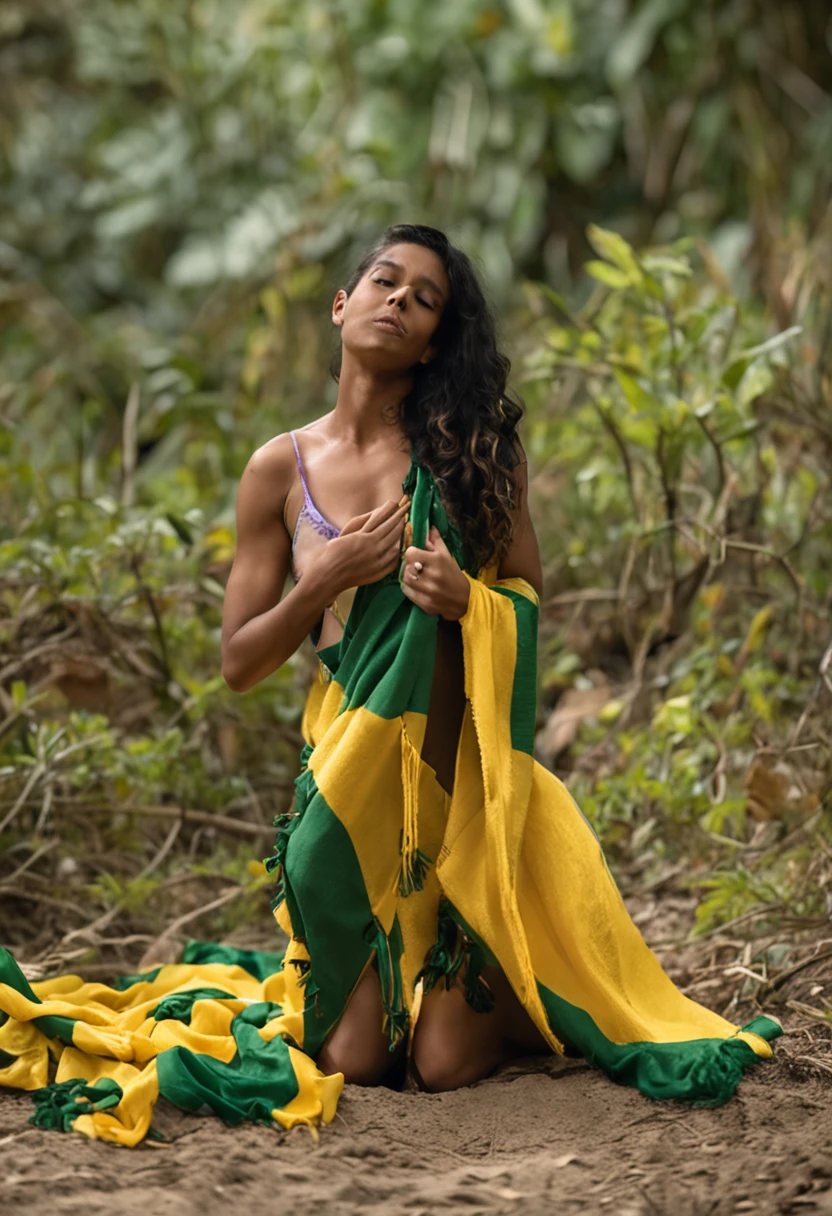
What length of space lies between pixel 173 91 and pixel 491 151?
1879mm

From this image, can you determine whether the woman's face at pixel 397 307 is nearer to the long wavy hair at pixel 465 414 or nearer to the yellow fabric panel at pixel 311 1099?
the long wavy hair at pixel 465 414

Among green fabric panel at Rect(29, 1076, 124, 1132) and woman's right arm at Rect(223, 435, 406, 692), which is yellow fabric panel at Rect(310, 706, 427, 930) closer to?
woman's right arm at Rect(223, 435, 406, 692)

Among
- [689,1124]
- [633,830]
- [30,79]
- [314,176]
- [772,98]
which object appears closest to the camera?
[689,1124]

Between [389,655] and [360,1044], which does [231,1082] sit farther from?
[389,655]

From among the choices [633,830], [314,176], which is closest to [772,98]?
[314,176]

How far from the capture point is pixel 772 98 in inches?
234

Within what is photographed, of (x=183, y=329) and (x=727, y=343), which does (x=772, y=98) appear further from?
(x=183, y=329)

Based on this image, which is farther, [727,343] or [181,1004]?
[727,343]

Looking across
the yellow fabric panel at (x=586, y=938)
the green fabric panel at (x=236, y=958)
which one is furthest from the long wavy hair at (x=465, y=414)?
Result: the green fabric panel at (x=236, y=958)

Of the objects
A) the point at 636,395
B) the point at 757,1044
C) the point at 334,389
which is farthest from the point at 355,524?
the point at 334,389

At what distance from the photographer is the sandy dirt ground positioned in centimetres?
179

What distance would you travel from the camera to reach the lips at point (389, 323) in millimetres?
2352

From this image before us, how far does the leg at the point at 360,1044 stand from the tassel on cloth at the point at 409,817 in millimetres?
181

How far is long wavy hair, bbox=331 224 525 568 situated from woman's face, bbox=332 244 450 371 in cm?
3
